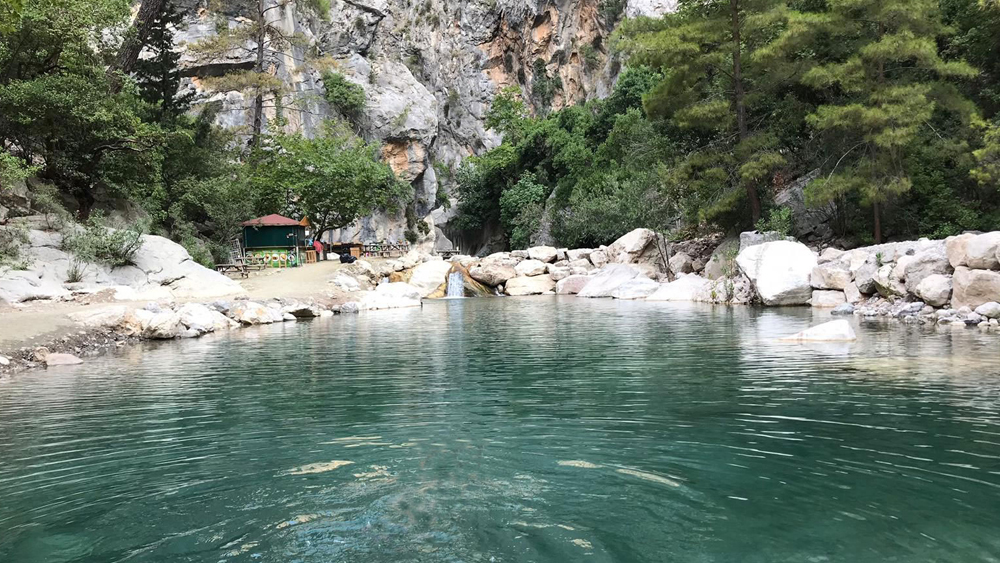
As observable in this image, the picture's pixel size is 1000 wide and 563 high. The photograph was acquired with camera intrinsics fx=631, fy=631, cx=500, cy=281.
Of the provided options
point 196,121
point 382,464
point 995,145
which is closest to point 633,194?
point 995,145

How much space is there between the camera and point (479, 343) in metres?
12.6

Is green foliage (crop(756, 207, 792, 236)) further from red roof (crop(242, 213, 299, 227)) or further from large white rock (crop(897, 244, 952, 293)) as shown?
red roof (crop(242, 213, 299, 227))

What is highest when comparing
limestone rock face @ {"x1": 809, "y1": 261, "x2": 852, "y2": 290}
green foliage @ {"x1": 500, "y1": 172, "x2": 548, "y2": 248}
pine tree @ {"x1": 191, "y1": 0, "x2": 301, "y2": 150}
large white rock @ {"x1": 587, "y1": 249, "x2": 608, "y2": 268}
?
pine tree @ {"x1": 191, "y1": 0, "x2": 301, "y2": 150}

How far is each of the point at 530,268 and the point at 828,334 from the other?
21566 mm

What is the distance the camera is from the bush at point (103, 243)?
19.2m

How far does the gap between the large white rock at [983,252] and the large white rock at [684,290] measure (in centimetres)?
901

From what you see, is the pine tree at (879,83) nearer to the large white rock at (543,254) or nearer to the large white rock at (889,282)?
the large white rock at (889,282)

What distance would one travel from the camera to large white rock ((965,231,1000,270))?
13078mm

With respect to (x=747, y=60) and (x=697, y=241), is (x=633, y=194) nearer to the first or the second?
(x=697, y=241)

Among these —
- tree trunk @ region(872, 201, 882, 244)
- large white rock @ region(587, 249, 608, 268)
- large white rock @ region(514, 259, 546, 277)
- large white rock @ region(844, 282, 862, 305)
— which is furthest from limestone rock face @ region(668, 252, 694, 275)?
large white rock @ region(844, 282, 862, 305)

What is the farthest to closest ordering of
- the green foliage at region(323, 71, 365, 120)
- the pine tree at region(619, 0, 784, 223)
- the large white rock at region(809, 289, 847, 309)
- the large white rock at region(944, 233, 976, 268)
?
the green foliage at region(323, 71, 365, 120), the pine tree at region(619, 0, 784, 223), the large white rock at region(809, 289, 847, 309), the large white rock at region(944, 233, 976, 268)

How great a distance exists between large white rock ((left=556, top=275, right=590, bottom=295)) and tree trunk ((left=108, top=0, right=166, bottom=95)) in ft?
66.0

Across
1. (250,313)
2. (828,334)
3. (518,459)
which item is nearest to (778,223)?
(828,334)

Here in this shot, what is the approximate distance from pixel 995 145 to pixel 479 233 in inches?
1673
